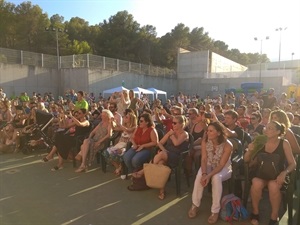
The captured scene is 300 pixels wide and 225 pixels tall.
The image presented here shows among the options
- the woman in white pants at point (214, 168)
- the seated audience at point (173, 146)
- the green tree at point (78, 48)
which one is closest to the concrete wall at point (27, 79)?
the green tree at point (78, 48)

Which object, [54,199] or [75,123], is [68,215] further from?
[75,123]

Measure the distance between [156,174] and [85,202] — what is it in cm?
116

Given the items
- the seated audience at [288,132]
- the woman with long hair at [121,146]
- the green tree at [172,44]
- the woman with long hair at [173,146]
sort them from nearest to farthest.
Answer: the seated audience at [288,132], the woman with long hair at [173,146], the woman with long hair at [121,146], the green tree at [172,44]

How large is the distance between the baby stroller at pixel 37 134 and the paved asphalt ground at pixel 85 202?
5.60 ft

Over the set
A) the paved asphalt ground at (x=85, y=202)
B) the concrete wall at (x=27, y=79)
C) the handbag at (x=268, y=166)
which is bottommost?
the paved asphalt ground at (x=85, y=202)

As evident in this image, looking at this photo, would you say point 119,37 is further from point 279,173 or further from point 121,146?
point 279,173

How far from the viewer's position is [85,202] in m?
4.16

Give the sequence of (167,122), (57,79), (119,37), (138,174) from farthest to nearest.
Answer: (119,37)
(57,79)
(167,122)
(138,174)

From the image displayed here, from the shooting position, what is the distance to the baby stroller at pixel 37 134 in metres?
7.29

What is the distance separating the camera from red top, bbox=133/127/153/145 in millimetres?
5031

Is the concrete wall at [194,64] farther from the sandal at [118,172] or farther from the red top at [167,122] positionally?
the sandal at [118,172]

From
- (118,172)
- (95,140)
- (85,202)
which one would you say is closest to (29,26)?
(95,140)

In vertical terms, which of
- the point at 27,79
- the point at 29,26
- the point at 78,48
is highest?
the point at 29,26

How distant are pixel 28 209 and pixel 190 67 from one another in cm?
3984
